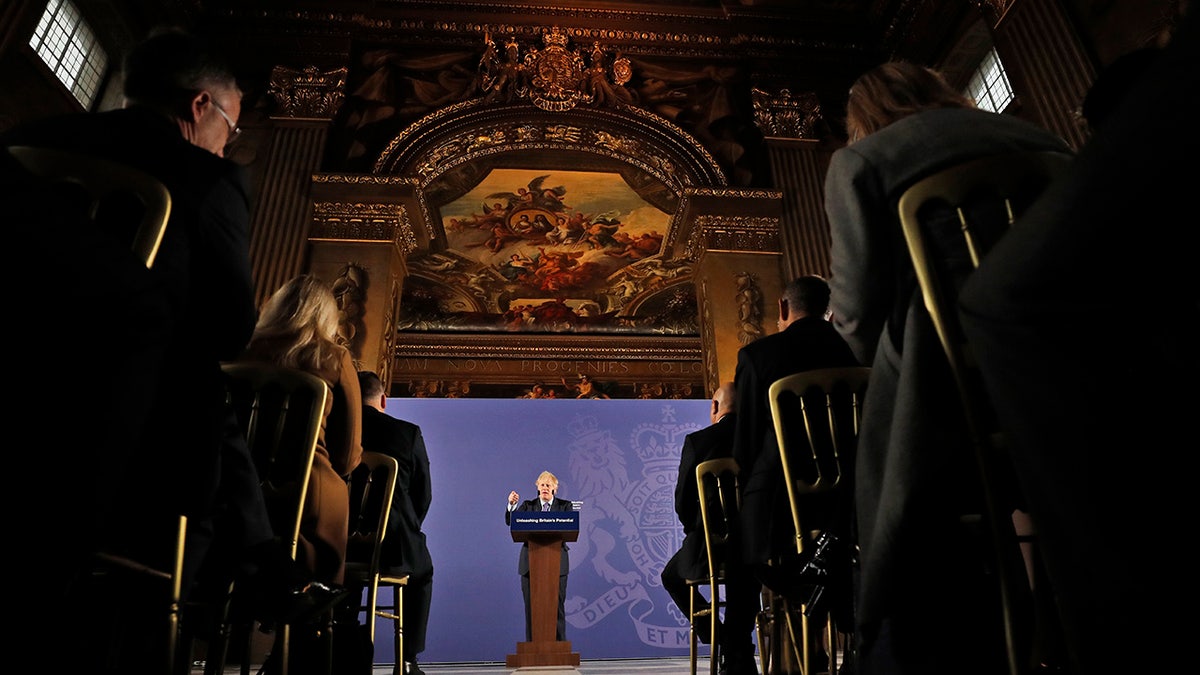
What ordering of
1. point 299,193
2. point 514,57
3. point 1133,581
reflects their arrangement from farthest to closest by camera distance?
point 514,57
point 299,193
point 1133,581

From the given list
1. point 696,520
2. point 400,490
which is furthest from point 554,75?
point 696,520

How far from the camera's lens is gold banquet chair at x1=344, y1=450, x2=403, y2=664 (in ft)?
8.71

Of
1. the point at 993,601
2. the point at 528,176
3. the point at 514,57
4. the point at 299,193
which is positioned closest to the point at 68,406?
the point at 993,601

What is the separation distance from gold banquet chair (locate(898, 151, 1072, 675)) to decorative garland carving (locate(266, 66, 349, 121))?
6.86 m

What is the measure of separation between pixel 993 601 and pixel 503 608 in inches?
312

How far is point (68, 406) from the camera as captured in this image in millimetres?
938

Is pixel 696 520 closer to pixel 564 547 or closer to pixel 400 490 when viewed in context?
pixel 400 490

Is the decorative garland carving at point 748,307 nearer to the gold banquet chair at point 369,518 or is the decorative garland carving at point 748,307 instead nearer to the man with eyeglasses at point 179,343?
the gold banquet chair at point 369,518

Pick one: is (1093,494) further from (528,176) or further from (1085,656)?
(528,176)

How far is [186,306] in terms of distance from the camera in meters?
1.21

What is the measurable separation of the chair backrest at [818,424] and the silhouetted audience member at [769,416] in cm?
15

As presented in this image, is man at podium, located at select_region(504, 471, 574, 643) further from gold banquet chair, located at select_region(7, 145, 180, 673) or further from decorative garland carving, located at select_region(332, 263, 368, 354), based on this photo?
gold banquet chair, located at select_region(7, 145, 180, 673)

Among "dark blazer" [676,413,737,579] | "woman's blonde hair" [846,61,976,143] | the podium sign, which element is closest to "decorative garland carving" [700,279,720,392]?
the podium sign

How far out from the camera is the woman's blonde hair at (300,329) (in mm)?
2199
